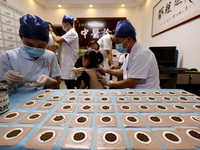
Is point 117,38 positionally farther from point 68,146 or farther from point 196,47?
point 196,47

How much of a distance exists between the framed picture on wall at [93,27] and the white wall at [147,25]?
0.15m

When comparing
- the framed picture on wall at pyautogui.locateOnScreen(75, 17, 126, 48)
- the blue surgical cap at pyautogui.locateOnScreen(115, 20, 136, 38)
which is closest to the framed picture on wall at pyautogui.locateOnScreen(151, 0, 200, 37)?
the blue surgical cap at pyautogui.locateOnScreen(115, 20, 136, 38)

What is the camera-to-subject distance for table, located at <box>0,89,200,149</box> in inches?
12.2

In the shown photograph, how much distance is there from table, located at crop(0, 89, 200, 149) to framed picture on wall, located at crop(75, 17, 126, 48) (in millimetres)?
3382

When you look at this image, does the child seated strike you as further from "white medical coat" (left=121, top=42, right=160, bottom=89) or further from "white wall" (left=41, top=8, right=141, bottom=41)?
"white wall" (left=41, top=8, right=141, bottom=41)

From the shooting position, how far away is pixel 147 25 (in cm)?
299

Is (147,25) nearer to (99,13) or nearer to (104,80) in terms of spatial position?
(99,13)

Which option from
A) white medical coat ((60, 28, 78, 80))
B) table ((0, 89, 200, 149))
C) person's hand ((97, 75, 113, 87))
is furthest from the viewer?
white medical coat ((60, 28, 78, 80))

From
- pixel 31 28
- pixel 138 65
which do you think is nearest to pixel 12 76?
→ pixel 31 28

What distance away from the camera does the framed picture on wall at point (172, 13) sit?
1.48 m

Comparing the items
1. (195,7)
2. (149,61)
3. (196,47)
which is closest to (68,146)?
(149,61)

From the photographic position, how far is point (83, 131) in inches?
14.1

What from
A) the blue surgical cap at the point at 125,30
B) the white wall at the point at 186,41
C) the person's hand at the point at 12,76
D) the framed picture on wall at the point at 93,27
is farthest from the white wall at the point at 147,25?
the person's hand at the point at 12,76

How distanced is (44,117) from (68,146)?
0.20 m
